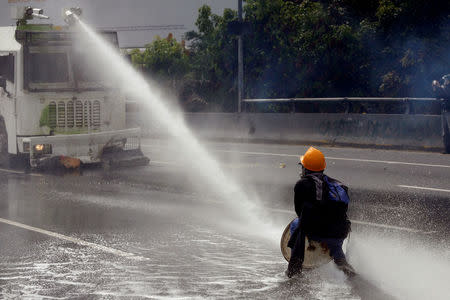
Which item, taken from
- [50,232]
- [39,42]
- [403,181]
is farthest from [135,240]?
[39,42]

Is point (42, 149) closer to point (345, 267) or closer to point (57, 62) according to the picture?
point (57, 62)

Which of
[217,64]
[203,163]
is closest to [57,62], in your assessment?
[203,163]

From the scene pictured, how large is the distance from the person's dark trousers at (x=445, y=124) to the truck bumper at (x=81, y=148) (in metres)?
7.01

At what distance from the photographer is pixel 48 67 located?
14.4m

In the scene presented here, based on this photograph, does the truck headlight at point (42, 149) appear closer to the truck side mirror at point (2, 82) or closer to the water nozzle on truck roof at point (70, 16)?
the truck side mirror at point (2, 82)

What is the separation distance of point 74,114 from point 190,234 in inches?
266

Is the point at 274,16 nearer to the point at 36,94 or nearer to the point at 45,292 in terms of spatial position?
the point at 36,94

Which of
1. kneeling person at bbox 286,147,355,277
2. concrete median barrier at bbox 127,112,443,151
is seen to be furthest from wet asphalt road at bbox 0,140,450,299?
concrete median barrier at bbox 127,112,443,151

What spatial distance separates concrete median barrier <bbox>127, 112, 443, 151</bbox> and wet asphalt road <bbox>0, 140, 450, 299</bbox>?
3.07m

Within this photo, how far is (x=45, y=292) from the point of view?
6.20m

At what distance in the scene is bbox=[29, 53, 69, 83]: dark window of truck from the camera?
46.7 feet

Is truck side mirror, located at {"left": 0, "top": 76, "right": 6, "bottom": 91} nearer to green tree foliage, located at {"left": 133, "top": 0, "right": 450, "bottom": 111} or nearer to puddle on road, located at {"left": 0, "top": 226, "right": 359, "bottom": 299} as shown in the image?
puddle on road, located at {"left": 0, "top": 226, "right": 359, "bottom": 299}

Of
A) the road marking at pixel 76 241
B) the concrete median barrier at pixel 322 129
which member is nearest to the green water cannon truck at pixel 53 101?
the road marking at pixel 76 241

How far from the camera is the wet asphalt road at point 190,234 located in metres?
6.34
